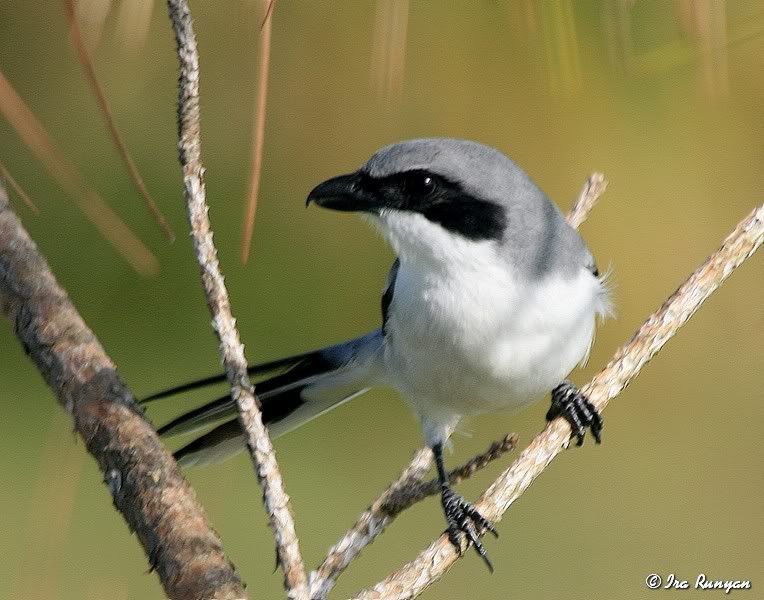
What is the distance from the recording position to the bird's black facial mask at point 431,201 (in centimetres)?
207

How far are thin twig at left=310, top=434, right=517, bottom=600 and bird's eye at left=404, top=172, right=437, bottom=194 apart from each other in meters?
0.54

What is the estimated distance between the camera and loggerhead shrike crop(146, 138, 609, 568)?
6.82ft

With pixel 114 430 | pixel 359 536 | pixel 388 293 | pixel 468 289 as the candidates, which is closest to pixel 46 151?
pixel 114 430

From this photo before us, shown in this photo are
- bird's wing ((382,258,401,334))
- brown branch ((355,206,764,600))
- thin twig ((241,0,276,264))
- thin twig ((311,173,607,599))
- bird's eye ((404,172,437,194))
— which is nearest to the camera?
thin twig ((241,0,276,264))

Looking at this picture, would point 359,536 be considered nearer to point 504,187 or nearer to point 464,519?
point 464,519

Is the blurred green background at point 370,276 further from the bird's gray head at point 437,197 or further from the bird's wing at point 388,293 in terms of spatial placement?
the bird's gray head at point 437,197

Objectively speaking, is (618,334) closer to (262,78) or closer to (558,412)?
(558,412)

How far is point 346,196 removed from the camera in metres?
2.11

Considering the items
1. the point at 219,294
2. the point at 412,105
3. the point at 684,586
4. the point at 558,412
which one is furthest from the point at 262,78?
the point at 412,105

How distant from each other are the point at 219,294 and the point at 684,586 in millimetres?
1437

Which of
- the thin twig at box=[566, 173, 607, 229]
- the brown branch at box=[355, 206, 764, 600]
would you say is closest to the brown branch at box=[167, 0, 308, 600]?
the brown branch at box=[355, 206, 764, 600]

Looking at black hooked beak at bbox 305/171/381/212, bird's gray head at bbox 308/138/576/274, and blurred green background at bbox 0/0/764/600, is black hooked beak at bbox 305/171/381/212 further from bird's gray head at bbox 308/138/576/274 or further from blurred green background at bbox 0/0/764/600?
blurred green background at bbox 0/0/764/600

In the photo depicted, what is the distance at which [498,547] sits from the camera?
351cm

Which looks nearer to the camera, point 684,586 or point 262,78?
point 262,78
